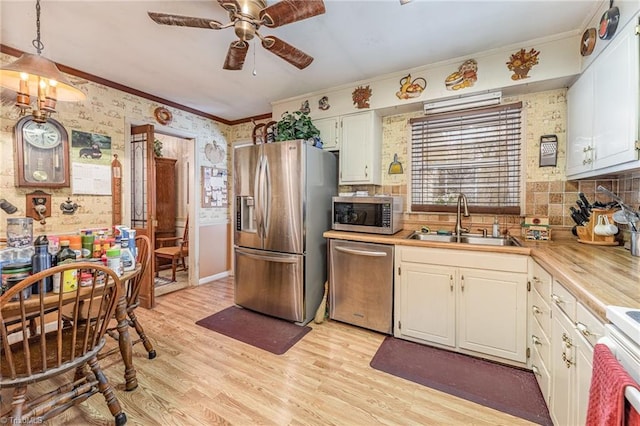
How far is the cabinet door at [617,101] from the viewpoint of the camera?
1.40m

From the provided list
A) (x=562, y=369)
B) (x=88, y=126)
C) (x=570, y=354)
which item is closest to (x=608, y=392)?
(x=570, y=354)

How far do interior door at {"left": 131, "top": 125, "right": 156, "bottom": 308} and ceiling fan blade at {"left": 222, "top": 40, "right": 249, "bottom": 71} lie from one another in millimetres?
1649

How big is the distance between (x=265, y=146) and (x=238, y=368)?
201cm

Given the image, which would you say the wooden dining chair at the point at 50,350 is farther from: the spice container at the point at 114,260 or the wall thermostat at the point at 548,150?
the wall thermostat at the point at 548,150

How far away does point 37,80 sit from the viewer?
183cm

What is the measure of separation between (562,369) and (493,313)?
74 centimetres

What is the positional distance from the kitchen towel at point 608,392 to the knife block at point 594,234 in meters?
1.58

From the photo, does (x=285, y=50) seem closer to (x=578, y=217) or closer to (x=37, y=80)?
(x=37, y=80)

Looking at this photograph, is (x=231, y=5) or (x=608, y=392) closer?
(x=608, y=392)

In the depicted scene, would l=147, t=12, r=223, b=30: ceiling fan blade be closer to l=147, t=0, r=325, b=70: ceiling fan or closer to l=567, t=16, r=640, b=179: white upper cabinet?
l=147, t=0, r=325, b=70: ceiling fan

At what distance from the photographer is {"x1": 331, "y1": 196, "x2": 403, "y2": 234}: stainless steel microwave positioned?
→ 250cm

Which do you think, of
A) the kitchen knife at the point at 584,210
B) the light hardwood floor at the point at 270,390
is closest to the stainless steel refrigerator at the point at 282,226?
the light hardwood floor at the point at 270,390

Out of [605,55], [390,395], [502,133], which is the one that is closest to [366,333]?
[390,395]

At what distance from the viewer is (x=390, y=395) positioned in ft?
5.63
